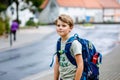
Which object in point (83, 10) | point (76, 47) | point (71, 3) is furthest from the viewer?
point (71, 3)

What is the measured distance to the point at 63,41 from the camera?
5.27 m

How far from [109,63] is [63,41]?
10211 mm

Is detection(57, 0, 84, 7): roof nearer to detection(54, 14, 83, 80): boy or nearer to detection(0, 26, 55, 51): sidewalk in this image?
detection(0, 26, 55, 51): sidewalk

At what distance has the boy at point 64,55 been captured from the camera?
5.12 meters

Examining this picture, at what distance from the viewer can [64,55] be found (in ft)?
17.2

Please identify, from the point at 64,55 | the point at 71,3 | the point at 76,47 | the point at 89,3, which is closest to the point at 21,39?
the point at 64,55

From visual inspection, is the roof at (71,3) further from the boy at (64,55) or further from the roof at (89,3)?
the boy at (64,55)

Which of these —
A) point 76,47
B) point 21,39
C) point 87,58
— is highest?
point 76,47

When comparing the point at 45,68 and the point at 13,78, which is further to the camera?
the point at 45,68

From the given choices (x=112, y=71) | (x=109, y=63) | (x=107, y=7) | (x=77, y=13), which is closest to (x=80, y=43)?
(x=112, y=71)

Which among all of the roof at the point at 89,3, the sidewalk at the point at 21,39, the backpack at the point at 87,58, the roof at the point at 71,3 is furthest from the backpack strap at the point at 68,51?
the roof at the point at 71,3

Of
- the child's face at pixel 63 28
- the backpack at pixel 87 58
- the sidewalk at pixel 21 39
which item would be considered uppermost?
the child's face at pixel 63 28

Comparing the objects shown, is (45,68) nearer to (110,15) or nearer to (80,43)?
(80,43)

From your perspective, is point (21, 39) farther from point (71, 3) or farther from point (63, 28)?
point (71, 3)
